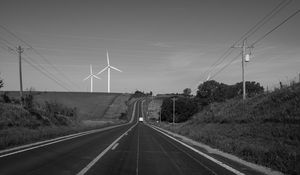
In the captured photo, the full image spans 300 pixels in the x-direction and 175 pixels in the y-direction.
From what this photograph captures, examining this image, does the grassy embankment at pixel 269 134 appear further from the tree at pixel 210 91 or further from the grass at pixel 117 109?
the tree at pixel 210 91

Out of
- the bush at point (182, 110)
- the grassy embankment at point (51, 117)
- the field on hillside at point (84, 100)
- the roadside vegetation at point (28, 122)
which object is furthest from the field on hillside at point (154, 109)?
the roadside vegetation at point (28, 122)

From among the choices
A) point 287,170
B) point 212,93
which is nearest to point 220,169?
point 287,170

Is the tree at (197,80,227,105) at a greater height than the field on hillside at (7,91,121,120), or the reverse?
the tree at (197,80,227,105)

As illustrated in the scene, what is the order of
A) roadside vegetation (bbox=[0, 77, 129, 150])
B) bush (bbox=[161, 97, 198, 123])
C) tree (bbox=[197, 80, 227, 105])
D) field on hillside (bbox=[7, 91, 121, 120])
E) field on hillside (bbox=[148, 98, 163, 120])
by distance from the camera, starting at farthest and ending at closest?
field on hillside (bbox=[148, 98, 163, 120])
tree (bbox=[197, 80, 227, 105])
bush (bbox=[161, 97, 198, 123])
field on hillside (bbox=[7, 91, 121, 120])
roadside vegetation (bbox=[0, 77, 129, 150])

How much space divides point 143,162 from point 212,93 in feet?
430

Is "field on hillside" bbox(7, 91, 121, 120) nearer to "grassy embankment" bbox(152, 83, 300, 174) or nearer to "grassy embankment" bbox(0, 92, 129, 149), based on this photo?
"grassy embankment" bbox(0, 92, 129, 149)

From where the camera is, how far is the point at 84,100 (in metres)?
144

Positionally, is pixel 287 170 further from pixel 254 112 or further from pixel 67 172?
pixel 254 112

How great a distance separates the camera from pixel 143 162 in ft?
41.6

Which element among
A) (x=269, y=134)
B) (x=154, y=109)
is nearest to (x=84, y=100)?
(x=154, y=109)

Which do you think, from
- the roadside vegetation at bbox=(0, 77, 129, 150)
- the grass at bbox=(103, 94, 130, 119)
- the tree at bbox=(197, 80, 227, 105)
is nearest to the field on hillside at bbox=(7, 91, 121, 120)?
the grass at bbox=(103, 94, 130, 119)

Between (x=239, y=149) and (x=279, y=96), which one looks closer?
(x=239, y=149)

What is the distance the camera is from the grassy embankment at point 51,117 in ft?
84.5

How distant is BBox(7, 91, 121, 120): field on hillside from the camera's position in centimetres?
12226
